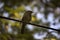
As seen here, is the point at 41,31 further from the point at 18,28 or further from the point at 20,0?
the point at 20,0

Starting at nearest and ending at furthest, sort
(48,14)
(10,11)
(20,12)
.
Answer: (10,11), (20,12), (48,14)

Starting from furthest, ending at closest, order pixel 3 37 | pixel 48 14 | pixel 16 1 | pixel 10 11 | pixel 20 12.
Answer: pixel 48 14
pixel 16 1
pixel 20 12
pixel 10 11
pixel 3 37

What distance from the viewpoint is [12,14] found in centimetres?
177

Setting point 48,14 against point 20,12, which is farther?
point 48,14

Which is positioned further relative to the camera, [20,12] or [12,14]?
[20,12]

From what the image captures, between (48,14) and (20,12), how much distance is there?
0.55 meters

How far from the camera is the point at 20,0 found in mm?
2229

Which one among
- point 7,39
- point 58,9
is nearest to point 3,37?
point 7,39

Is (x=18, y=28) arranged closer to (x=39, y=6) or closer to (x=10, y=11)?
(x=10, y=11)

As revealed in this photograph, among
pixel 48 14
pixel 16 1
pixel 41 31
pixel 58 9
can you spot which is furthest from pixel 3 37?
pixel 58 9

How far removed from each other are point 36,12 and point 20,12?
1.18 ft

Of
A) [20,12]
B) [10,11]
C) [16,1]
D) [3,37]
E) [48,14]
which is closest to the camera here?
[3,37]

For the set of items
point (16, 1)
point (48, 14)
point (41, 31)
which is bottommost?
point (41, 31)

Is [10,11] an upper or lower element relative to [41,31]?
upper
